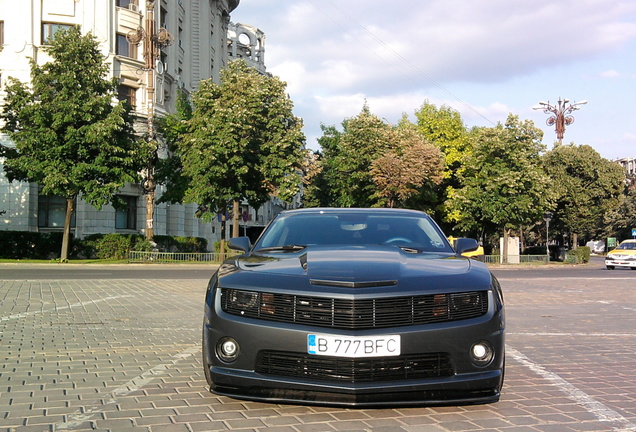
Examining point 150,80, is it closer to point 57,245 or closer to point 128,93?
point 128,93

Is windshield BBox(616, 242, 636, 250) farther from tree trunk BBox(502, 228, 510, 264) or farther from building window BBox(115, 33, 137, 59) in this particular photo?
building window BBox(115, 33, 137, 59)

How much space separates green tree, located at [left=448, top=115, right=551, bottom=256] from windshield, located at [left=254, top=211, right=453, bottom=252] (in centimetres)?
3835

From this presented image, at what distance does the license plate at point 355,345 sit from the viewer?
4.08 meters

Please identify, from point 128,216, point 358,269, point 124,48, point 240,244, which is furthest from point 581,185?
point 358,269

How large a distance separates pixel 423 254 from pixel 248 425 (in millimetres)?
1954

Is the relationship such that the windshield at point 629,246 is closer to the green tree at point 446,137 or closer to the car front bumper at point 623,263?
the car front bumper at point 623,263

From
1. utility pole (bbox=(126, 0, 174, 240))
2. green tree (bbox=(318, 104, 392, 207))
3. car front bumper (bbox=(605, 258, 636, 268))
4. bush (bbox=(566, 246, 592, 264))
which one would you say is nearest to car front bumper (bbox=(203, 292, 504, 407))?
utility pole (bbox=(126, 0, 174, 240))

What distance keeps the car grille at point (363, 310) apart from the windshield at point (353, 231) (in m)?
1.29

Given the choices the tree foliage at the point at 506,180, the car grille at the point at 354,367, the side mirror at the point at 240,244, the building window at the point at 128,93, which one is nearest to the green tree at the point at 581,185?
the tree foliage at the point at 506,180

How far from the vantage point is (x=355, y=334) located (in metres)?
4.10

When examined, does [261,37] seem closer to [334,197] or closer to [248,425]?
[334,197]

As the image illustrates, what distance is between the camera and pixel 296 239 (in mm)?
5824

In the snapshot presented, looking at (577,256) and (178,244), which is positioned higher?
(178,244)

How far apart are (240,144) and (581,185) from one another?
33.5 metres
